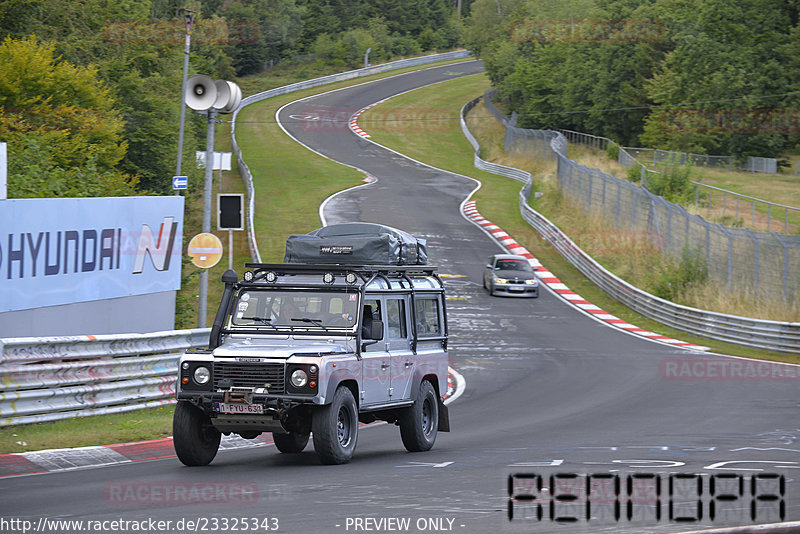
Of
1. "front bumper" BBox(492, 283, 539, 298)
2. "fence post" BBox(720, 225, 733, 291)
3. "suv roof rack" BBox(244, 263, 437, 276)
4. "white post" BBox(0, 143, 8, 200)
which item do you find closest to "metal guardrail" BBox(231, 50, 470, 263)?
"front bumper" BBox(492, 283, 539, 298)

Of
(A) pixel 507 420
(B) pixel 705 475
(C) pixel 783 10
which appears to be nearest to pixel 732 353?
(A) pixel 507 420

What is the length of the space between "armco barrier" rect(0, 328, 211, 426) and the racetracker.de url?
20.3ft

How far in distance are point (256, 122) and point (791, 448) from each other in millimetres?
72722

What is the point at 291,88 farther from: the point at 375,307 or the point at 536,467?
the point at 536,467

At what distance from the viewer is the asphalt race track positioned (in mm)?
8086

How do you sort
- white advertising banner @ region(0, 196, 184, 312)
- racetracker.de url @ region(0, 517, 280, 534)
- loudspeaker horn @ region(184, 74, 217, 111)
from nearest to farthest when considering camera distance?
A: racetracker.de url @ region(0, 517, 280, 534) < white advertising banner @ region(0, 196, 184, 312) < loudspeaker horn @ region(184, 74, 217, 111)

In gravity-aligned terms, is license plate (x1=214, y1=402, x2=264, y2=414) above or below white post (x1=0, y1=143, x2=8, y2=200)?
below

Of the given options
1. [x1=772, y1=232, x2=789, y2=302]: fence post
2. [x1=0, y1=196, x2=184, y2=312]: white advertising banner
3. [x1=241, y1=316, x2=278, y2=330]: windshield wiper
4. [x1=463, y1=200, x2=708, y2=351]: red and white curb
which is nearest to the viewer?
[x1=241, y1=316, x2=278, y2=330]: windshield wiper

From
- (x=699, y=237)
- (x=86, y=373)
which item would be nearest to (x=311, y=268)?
(x=86, y=373)

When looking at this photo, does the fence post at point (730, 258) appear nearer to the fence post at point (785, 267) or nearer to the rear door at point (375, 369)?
the fence post at point (785, 267)

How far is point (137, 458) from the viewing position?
12023 millimetres

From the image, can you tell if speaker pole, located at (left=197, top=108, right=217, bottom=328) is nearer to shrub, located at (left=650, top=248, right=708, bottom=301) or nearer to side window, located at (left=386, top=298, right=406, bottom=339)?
side window, located at (left=386, top=298, right=406, bottom=339)

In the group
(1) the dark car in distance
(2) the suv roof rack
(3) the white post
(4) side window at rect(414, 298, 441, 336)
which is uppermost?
(3) the white post

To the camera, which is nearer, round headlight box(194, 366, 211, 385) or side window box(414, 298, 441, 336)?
round headlight box(194, 366, 211, 385)
